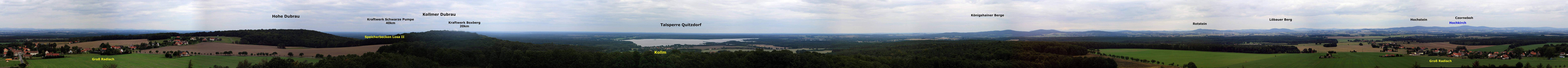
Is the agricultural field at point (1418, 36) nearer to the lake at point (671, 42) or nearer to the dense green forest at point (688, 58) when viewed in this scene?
the dense green forest at point (688, 58)

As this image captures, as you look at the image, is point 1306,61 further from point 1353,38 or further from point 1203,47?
point 1353,38

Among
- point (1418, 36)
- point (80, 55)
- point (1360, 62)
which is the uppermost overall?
point (1418, 36)

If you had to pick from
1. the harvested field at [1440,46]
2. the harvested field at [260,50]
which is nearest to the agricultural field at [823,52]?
the harvested field at [260,50]

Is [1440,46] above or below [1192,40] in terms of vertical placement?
below

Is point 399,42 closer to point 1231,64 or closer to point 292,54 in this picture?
point 292,54

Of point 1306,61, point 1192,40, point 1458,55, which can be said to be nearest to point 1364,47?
point 1458,55

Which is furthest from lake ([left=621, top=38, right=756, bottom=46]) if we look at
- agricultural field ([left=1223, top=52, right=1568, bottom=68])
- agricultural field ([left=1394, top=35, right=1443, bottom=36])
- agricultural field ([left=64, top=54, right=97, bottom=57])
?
agricultural field ([left=1394, top=35, right=1443, bottom=36])

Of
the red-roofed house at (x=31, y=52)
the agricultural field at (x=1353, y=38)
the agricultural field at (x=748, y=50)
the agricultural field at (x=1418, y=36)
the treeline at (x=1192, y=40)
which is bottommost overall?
the red-roofed house at (x=31, y=52)
